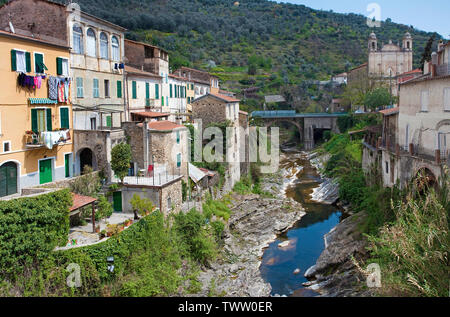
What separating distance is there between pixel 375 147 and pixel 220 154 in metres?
12.8

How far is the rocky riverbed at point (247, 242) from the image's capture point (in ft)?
71.9

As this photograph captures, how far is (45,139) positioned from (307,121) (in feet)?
180

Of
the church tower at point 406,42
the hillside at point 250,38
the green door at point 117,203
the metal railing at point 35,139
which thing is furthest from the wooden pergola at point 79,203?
the church tower at point 406,42

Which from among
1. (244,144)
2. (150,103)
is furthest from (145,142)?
(244,144)

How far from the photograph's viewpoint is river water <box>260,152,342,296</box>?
23453 millimetres

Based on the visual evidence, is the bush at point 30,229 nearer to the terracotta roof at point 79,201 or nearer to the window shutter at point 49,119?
the terracotta roof at point 79,201

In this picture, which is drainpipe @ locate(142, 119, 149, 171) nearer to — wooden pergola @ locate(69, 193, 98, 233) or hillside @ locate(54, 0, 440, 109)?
wooden pergola @ locate(69, 193, 98, 233)

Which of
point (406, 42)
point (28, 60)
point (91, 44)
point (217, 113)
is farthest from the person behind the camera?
point (406, 42)

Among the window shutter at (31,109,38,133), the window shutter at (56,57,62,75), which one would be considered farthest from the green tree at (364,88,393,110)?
the window shutter at (31,109,38,133)

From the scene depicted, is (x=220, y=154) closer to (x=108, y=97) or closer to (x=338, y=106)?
(x=108, y=97)

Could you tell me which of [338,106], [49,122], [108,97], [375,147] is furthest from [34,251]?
[338,106]

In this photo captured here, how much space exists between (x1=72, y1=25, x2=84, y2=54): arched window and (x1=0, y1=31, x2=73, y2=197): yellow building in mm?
1051

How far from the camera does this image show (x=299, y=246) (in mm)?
28750

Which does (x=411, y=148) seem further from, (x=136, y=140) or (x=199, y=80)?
(x=199, y=80)
